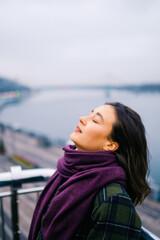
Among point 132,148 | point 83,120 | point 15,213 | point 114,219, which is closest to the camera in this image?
point 114,219

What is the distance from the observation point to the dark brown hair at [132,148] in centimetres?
86

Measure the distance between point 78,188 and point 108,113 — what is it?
0.38 m

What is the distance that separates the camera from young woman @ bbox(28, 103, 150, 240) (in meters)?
0.72

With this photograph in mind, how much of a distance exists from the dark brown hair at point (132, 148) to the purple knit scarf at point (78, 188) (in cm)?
5

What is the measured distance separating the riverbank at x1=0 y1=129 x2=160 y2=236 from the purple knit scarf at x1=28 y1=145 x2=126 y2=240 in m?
5.64

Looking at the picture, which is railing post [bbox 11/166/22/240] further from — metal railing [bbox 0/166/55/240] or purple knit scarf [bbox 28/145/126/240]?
purple knit scarf [bbox 28/145/126/240]

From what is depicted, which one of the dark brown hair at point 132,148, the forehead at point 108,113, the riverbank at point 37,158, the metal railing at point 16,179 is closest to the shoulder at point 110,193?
the dark brown hair at point 132,148

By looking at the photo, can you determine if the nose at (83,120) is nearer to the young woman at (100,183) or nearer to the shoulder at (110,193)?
the young woman at (100,183)

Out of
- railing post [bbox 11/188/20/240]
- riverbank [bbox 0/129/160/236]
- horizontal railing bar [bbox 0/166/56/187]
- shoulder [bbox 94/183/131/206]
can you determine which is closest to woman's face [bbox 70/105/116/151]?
shoulder [bbox 94/183/131/206]

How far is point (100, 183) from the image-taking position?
77 cm

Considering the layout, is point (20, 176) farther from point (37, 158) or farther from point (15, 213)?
point (37, 158)

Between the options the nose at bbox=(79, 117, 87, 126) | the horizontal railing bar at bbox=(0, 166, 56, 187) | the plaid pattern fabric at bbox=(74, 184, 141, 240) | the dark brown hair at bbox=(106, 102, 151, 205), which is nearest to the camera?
the plaid pattern fabric at bbox=(74, 184, 141, 240)

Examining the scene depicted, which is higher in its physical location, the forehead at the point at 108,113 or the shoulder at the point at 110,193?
the forehead at the point at 108,113

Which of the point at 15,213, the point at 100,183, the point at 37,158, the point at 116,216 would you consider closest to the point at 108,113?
the point at 100,183
